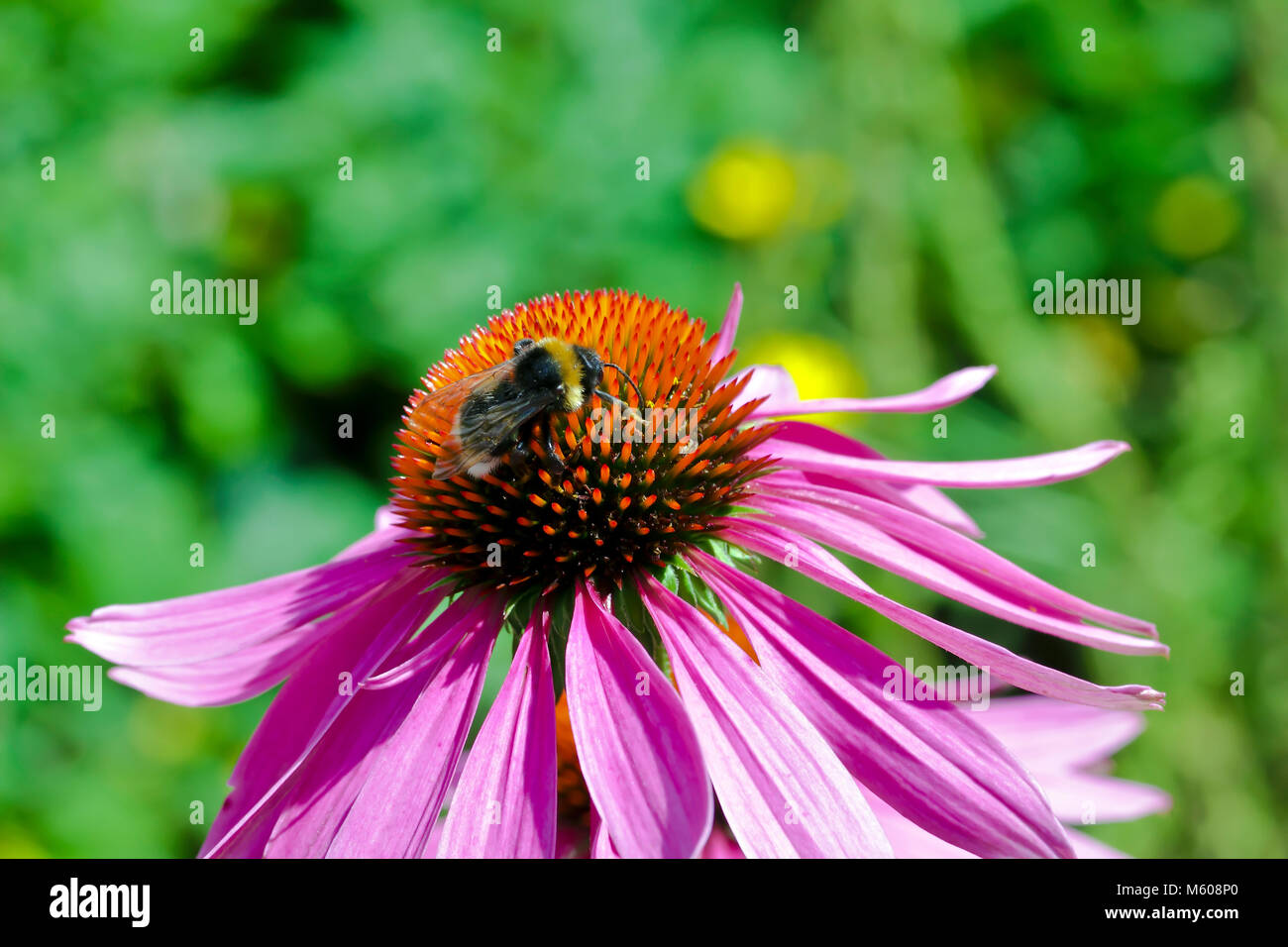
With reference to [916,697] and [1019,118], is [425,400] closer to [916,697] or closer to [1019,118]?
[916,697]

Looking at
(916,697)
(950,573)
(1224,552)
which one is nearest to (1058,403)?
(1224,552)

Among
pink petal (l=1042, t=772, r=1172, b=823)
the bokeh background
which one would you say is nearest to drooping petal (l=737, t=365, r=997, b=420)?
pink petal (l=1042, t=772, r=1172, b=823)

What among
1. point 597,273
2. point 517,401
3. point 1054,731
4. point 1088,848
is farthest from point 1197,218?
point 517,401

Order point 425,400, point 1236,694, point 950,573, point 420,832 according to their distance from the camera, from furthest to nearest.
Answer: point 1236,694 < point 425,400 < point 950,573 < point 420,832

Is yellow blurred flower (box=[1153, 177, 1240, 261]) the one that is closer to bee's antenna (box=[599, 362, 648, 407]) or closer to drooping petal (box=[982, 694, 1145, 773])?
drooping petal (box=[982, 694, 1145, 773])

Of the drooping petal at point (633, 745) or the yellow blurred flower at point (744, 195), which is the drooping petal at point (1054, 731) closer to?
the drooping petal at point (633, 745)

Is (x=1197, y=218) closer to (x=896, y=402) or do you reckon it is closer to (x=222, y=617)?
(x=896, y=402)

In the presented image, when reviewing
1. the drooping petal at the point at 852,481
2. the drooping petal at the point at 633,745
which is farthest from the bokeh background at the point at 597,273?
the drooping petal at the point at 633,745
